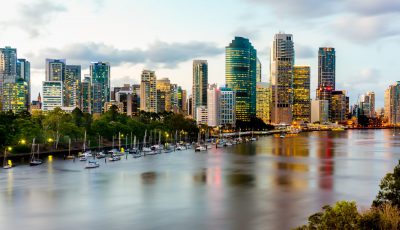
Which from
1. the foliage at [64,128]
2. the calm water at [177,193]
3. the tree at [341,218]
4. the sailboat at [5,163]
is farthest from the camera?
the foliage at [64,128]

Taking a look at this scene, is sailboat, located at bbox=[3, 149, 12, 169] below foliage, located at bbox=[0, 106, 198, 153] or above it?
below

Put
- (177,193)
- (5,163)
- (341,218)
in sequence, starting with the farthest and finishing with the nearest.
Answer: (5,163) → (177,193) → (341,218)

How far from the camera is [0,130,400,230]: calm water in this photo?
39.7 m

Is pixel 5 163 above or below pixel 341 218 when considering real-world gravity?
below

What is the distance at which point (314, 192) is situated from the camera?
2096 inches

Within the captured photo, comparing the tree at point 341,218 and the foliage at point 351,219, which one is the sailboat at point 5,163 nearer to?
the foliage at point 351,219

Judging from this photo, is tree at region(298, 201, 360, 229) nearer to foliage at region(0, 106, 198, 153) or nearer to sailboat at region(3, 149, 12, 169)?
sailboat at region(3, 149, 12, 169)

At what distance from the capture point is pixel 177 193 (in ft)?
174

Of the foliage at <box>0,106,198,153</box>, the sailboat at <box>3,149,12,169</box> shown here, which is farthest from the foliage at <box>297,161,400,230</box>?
the foliage at <box>0,106,198,153</box>

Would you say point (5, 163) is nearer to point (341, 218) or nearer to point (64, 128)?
point (64, 128)

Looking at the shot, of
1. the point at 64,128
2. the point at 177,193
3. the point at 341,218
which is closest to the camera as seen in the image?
the point at 341,218

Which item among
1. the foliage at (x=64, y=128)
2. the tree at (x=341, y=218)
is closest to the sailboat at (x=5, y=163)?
the foliage at (x=64, y=128)

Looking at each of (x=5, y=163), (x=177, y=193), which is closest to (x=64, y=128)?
(x=5, y=163)

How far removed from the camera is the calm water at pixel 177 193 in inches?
1564
